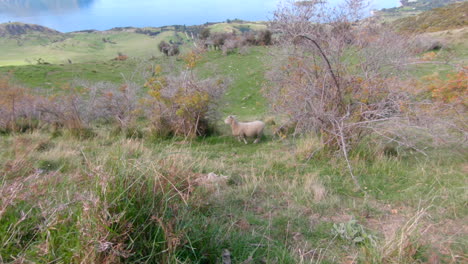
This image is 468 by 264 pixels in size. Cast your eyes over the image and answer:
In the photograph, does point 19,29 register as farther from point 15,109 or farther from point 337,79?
point 337,79

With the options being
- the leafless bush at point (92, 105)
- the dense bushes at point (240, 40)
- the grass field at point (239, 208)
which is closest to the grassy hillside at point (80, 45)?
the dense bushes at point (240, 40)

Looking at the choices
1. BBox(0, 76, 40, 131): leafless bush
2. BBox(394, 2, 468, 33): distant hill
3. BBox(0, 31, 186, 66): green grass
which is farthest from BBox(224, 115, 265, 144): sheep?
BBox(0, 31, 186, 66): green grass

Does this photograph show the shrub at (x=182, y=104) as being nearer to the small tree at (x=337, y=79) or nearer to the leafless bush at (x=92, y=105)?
the leafless bush at (x=92, y=105)

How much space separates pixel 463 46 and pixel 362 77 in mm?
22202

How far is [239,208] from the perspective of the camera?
3320mm

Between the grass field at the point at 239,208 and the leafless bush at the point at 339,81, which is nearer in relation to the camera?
the grass field at the point at 239,208

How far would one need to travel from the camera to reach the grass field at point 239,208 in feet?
5.80

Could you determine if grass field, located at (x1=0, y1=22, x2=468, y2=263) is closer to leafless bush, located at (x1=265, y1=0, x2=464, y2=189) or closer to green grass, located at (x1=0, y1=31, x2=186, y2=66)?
leafless bush, located at (x1=265, y1=0, x2=464, y2=189)

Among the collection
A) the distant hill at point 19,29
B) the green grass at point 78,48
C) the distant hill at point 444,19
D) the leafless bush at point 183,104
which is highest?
the distant hill at point 19,29

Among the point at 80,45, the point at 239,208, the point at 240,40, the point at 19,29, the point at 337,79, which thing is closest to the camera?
the point at 239,208

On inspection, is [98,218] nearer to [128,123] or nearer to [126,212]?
[126,212]

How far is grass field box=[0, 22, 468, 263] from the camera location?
1.77 meters

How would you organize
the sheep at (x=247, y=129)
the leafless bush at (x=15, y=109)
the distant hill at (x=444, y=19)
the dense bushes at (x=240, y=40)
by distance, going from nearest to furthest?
the sheep at (x=247, y=129) < the leafless bush at (x=15, y=109) < the distant hill at (x=444, y=19) < the dense bushes at (x=240, y=40)

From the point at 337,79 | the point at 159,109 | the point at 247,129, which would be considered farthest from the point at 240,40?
the point at 337,79
